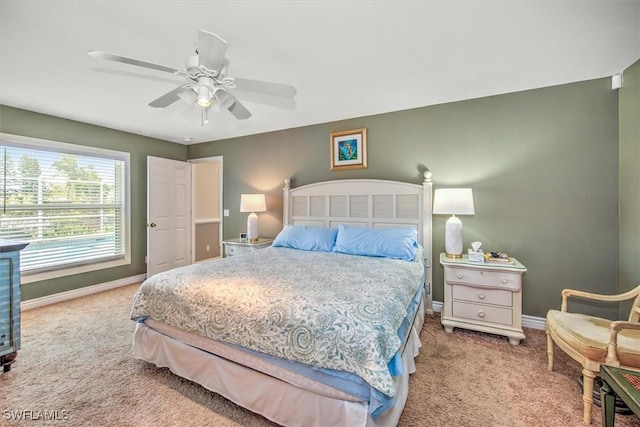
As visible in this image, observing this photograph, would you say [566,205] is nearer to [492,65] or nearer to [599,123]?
[599,123]

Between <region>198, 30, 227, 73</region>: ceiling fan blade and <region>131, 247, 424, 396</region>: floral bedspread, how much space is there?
4.72 ft

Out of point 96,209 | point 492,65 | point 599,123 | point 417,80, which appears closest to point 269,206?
point 96,209

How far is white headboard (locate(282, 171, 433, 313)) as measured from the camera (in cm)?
319

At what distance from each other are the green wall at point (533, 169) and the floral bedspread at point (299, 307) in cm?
133

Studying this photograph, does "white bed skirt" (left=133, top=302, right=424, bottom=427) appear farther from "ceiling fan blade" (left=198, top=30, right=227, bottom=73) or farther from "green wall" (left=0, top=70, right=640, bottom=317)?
"ceiling fan blade" (left=198, top=30, right=227, bottom=73)

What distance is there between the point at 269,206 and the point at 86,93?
2.53 m

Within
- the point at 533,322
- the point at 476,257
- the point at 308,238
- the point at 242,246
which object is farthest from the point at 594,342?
the point at 242,246

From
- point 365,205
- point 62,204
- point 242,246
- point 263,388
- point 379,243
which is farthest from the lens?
point 242,246

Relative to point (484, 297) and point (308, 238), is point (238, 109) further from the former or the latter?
point (484, 297)

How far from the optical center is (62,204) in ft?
12.0

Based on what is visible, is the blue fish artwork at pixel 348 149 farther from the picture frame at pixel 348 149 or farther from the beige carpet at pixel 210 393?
the beige carpet at pixel 210 393

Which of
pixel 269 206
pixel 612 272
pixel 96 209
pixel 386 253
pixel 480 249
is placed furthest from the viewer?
pixel 269 206

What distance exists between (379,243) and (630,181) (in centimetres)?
217

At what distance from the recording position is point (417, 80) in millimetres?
2592
